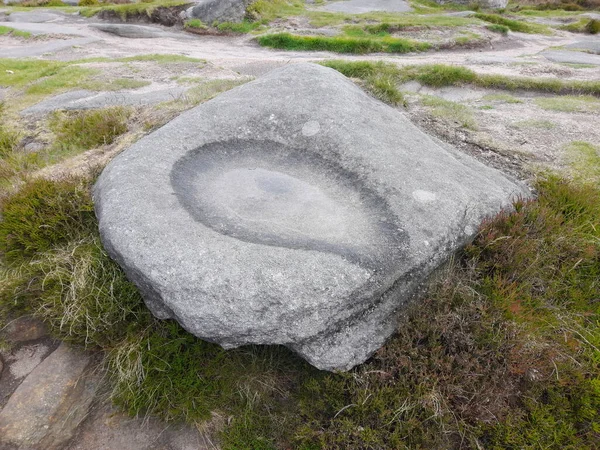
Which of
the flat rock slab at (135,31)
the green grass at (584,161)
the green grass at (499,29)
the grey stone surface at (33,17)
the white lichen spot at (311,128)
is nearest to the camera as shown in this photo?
the white lichen spot at (311,128)

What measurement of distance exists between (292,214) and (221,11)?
20.4 meters

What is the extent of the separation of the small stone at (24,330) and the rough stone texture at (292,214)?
5.00 feet

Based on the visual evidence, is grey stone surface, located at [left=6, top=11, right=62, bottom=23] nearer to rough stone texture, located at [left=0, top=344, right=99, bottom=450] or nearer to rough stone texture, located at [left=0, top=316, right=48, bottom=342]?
rough stone texture, located at [left=0, top=316, right=48, bottom=342]

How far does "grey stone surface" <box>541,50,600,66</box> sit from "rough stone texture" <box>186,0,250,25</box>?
47.5 feet

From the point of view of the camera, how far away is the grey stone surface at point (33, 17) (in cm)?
2408

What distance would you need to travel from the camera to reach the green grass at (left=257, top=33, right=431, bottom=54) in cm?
1658

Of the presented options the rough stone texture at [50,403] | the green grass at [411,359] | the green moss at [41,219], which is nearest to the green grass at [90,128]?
the green moss at [41,219]

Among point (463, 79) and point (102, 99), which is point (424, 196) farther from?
point (102, 99)

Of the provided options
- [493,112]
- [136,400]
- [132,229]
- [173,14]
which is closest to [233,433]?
[136,400]

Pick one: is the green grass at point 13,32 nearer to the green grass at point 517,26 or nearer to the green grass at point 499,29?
the green grass at point 499,29

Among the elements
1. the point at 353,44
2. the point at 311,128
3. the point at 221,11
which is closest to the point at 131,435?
the point at 311,128

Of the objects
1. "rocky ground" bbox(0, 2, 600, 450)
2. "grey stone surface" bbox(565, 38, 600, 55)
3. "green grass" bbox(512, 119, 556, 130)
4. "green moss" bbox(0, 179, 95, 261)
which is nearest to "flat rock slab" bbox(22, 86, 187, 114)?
"rocky ground" bbox(0, 2, 600, 450)

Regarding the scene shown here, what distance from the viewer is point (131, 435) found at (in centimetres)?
397

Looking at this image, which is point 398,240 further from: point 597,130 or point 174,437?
point 597,130
